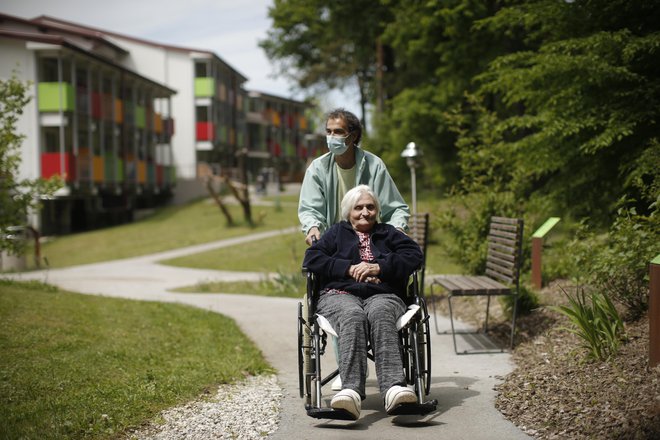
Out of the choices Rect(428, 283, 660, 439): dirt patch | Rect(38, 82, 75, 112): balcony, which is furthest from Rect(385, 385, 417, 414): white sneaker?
Rect(38, 82, 75, 112): balcony

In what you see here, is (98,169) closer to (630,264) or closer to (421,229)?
(421,229)

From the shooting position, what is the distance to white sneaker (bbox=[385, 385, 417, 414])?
187 inches

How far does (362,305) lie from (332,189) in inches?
44.6

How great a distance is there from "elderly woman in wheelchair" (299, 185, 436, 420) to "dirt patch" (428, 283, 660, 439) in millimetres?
723

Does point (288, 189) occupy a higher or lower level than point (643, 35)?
lower

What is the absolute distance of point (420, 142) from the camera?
966 inches

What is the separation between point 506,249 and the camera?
8.26 metres

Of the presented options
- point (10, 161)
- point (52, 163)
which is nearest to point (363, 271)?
point (10, 161)

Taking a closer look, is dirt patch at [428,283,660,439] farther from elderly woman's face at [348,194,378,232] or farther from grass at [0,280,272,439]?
grass at [0,280,272,439]

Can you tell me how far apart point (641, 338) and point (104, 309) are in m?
7.49

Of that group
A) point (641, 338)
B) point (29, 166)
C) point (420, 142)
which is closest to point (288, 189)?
point (29, 166)

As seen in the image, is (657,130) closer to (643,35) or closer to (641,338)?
(643,35)

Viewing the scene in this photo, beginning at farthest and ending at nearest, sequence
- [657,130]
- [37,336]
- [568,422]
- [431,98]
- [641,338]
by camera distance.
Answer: [431,98] → [657,130] → [37,336] → [641,338] → [568,422]

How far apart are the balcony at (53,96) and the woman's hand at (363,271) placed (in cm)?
3068
